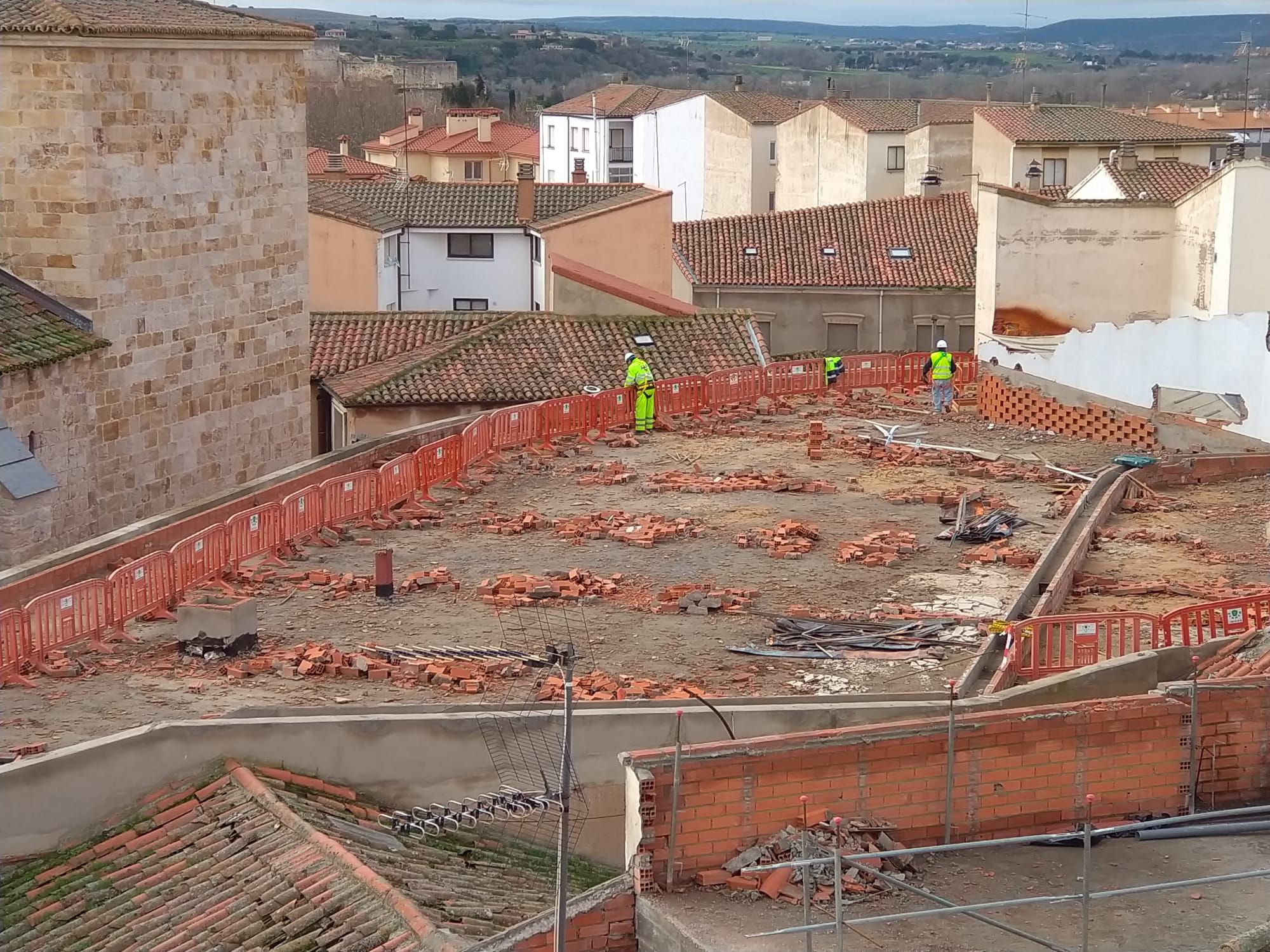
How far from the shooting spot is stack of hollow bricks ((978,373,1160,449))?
86.1 feet

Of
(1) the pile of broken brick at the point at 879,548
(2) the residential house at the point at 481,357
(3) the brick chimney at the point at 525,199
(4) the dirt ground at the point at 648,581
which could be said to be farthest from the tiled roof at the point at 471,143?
(1) the pile of broken brick at the point at 879,548

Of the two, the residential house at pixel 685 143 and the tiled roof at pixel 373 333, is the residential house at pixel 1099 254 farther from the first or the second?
the residential house at pixel 685 143

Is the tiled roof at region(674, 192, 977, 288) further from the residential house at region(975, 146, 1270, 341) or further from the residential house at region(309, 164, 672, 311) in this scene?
the residential house at region(975, 146, 1270, 341)

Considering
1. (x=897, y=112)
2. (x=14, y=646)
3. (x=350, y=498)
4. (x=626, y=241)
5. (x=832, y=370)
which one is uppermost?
(x=897, y=112)

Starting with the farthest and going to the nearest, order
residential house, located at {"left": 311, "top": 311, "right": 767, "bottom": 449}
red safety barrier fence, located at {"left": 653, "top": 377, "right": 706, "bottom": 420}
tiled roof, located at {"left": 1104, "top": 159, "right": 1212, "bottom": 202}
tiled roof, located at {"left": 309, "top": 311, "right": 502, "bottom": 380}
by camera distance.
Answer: tiled roof, located at {"left": 1104, "top": 159, "right": 1212, "bottom": 202} → tiled roof, located at {"left": 309, "top": 311, "right": 502, "bottom": 380} → residential house, located at {"left": 311, "top": 311, "right": 767, "bottom": 449} → red safety barrier fence, located at {"left": 653, "top": 377, "right": 706, "bottom": 420}

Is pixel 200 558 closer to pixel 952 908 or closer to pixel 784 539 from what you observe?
pixel 784 539

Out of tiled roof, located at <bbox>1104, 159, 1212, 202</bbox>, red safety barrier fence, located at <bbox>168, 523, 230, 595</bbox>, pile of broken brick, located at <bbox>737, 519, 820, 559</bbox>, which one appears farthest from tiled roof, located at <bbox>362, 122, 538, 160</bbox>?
red safety barrier fence, located at <bbox>168, 523, 230, 595</bbox>

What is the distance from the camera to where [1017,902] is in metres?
9.24

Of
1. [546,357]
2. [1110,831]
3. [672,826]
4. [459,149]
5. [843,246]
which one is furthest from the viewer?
[459,149]

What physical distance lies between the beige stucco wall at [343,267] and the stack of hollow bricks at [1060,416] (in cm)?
1736

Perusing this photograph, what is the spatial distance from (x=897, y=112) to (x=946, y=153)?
561cm

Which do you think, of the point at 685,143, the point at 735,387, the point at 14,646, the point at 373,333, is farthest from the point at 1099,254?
the point at 685,143

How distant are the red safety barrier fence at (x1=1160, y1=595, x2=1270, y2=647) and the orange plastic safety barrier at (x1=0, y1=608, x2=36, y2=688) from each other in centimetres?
895

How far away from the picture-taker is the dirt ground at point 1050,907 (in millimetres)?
9391
